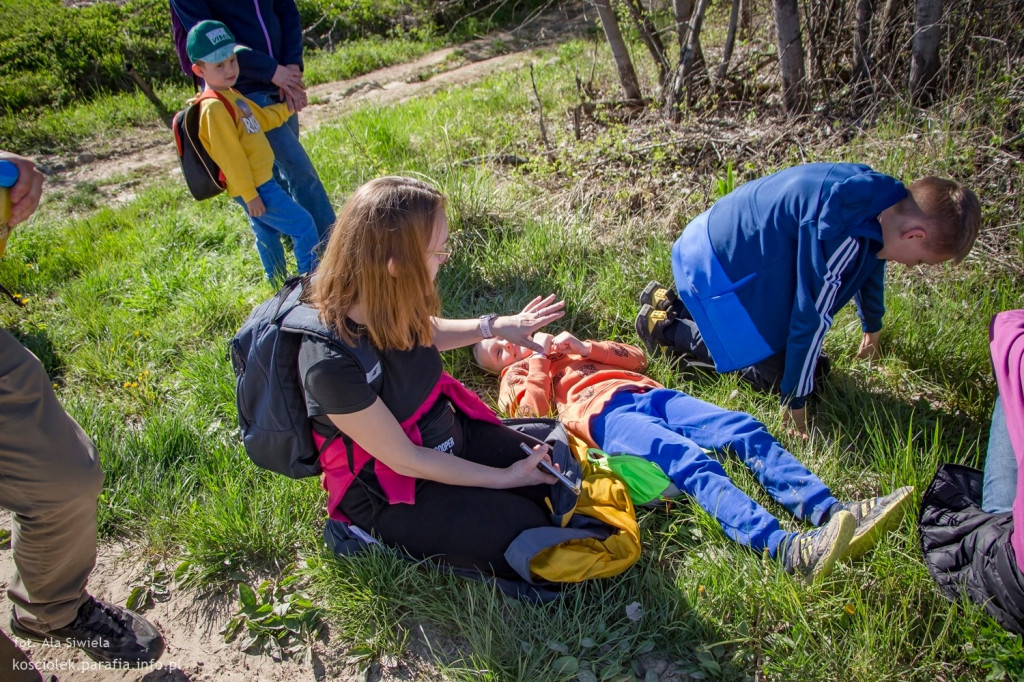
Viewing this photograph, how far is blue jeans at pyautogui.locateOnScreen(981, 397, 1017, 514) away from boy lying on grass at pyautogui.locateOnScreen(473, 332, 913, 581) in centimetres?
21

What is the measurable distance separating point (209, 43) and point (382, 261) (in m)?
2.13

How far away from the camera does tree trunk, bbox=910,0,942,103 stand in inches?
155

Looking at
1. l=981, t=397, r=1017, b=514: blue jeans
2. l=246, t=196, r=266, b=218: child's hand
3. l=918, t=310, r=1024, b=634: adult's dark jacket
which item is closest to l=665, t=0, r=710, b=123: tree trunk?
l=246, t=196, r=266, b=218: child's hand

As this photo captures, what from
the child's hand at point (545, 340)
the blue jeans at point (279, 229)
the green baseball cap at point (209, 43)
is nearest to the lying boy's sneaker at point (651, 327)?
the child's hand at point (545, 340)

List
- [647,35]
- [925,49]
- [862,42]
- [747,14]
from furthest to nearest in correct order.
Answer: [747,14] → [647,35] → [862,42] → [925,49]

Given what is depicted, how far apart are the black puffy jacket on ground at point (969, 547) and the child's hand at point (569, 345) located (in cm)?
139

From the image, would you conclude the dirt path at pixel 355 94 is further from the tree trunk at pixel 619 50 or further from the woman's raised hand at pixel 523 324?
the woman's raised hand at pixel 523 324

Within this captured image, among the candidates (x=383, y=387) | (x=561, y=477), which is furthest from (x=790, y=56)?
(x=383, y=387)

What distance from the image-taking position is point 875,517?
2121 millimetres

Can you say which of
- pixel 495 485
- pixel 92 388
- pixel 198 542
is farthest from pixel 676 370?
pixel 92 388

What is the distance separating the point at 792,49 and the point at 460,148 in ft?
7.95

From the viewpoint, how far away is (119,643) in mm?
2119

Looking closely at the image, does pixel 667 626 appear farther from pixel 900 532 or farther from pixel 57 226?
pixel 57 226

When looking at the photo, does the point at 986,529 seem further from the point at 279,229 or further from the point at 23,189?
the point at 279,229
